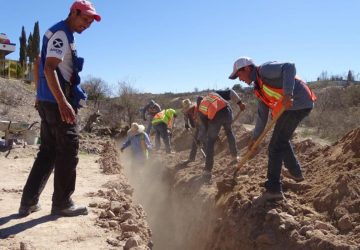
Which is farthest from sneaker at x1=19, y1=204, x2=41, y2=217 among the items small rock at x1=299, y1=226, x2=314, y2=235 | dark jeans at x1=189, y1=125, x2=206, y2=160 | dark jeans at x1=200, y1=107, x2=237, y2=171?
dark jeans at x1=189, y1=125, x2=206, y2=160

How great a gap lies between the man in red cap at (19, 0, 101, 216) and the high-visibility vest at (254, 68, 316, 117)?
210cm

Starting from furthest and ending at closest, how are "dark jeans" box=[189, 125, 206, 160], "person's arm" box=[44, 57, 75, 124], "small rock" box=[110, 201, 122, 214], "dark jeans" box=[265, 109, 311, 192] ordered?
"dark jeans" box=[189, 125, 206, 160]
"dark jeans" box=[265, 109, 311, 192]
"small rock" box=[110, 201, 122, 214]
"person's arm" box=[44, 57, 75, 124]

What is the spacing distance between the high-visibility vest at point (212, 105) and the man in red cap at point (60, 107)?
3866 millimetres

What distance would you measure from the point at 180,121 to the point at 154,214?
17.2 m

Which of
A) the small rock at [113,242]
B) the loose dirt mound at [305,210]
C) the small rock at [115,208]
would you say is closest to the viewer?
the small rock at [113,242]

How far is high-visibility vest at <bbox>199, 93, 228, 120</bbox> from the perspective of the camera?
791 centimetres

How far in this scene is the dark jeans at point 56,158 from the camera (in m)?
4.11

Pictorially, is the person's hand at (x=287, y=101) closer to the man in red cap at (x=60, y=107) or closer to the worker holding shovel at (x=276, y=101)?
the worker holding shovel at (x=276, y=101)

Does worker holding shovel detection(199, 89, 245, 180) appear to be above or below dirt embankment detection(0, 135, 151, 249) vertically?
above

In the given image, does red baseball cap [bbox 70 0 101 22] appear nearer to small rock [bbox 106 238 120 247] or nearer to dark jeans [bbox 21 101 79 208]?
dark jeans [bbox 21 101 79 208]

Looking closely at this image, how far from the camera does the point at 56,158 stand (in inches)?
164

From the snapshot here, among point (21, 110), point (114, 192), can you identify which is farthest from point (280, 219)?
point (21, 110)

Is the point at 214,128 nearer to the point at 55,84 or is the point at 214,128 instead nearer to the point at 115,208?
the point at 115,208

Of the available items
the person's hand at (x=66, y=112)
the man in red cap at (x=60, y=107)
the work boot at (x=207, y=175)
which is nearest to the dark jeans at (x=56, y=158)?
the man in red cap at (x=60, y=107)
